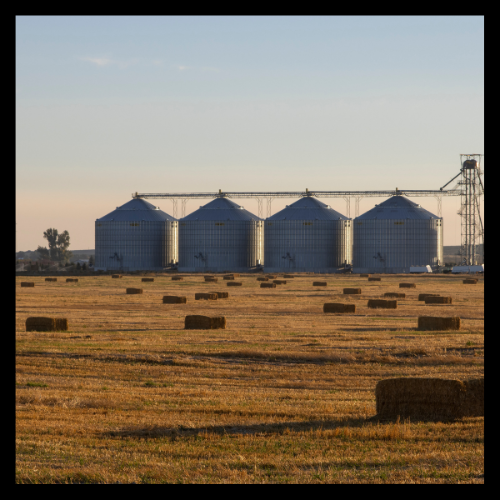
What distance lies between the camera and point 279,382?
75.5 ft

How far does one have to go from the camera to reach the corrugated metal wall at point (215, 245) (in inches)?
5792

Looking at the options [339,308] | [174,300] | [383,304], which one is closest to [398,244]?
[174,300]

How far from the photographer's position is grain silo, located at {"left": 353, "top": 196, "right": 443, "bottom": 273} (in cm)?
14112

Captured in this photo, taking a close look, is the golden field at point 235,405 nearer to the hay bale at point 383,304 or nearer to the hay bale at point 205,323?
the hay bale at point 205,323

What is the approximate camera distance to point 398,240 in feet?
463

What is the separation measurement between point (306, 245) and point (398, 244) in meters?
17.0

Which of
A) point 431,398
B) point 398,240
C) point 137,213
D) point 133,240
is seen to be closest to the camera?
point 431,398

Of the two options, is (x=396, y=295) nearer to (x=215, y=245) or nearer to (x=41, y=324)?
(x=41, y=324)
